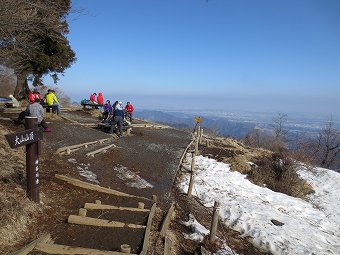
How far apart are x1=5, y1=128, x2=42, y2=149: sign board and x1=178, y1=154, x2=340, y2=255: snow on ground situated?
6.34 meters

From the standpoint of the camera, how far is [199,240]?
25.4ft

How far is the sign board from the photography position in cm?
→ 581

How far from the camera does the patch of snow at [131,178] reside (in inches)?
404

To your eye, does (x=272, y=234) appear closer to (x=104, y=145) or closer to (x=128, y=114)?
(x=104, y=145)

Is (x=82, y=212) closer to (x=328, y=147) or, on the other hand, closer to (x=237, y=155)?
(x=237, y=155)

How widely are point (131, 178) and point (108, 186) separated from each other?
5.11ft

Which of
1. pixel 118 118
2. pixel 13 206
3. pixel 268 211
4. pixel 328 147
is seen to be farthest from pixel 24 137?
pixel 328 147

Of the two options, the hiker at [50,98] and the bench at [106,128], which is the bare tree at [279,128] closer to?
the bench at [106,128]

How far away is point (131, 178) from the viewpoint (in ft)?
35.6

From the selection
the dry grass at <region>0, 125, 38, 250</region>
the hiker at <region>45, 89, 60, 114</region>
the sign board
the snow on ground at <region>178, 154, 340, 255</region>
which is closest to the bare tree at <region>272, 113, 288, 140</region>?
the snow on ground at <region>178, 154, 340, 255</region>

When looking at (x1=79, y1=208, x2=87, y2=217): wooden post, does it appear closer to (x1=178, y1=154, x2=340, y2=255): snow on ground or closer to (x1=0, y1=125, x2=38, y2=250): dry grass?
(x1=0, y1=125, x2=38, y2=250): dry grass

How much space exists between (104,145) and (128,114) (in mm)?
10073

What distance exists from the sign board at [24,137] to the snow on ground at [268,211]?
634 centimetres

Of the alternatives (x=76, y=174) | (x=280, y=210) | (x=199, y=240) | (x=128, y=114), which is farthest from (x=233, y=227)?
(x=128, y=114)
